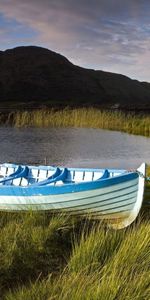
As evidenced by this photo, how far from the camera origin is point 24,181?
11.3 meters

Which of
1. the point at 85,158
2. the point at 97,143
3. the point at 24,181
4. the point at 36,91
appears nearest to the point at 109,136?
the point at 97,143

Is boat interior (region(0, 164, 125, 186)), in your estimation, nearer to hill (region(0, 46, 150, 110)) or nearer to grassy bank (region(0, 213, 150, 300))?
grassy bank (region(0, 213, 150, 300))

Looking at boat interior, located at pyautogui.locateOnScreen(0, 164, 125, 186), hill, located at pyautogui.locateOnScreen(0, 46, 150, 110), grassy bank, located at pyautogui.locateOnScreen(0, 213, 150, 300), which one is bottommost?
grassy bank, located at pyautogui.locateOnScreen(0, 213, 150, 300)

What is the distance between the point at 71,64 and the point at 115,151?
153 meters

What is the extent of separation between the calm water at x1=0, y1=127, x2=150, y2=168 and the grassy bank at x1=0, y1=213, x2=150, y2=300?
1264cm

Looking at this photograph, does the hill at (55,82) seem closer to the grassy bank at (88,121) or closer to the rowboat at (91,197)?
the grassy bank at (88,121)

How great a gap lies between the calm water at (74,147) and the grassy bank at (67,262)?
41.5 feet

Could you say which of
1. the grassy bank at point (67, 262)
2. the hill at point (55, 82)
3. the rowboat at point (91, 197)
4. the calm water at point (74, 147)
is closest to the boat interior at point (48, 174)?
the rowboat at point (91, 197)

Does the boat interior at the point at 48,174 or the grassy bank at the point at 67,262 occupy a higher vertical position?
the boat interior at the point at 48,174

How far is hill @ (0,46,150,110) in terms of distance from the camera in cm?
13288

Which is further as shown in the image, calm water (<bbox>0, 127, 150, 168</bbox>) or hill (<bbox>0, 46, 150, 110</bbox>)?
hill (<bbox>0, 46, 150, 110</bbox>)

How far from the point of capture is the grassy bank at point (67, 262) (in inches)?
179

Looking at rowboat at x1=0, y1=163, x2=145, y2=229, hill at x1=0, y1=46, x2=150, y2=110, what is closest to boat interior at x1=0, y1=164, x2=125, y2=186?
rowboat at x1=0, y1=163, x2=145, y2=229

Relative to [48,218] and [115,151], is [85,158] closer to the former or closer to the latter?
[115,151]
